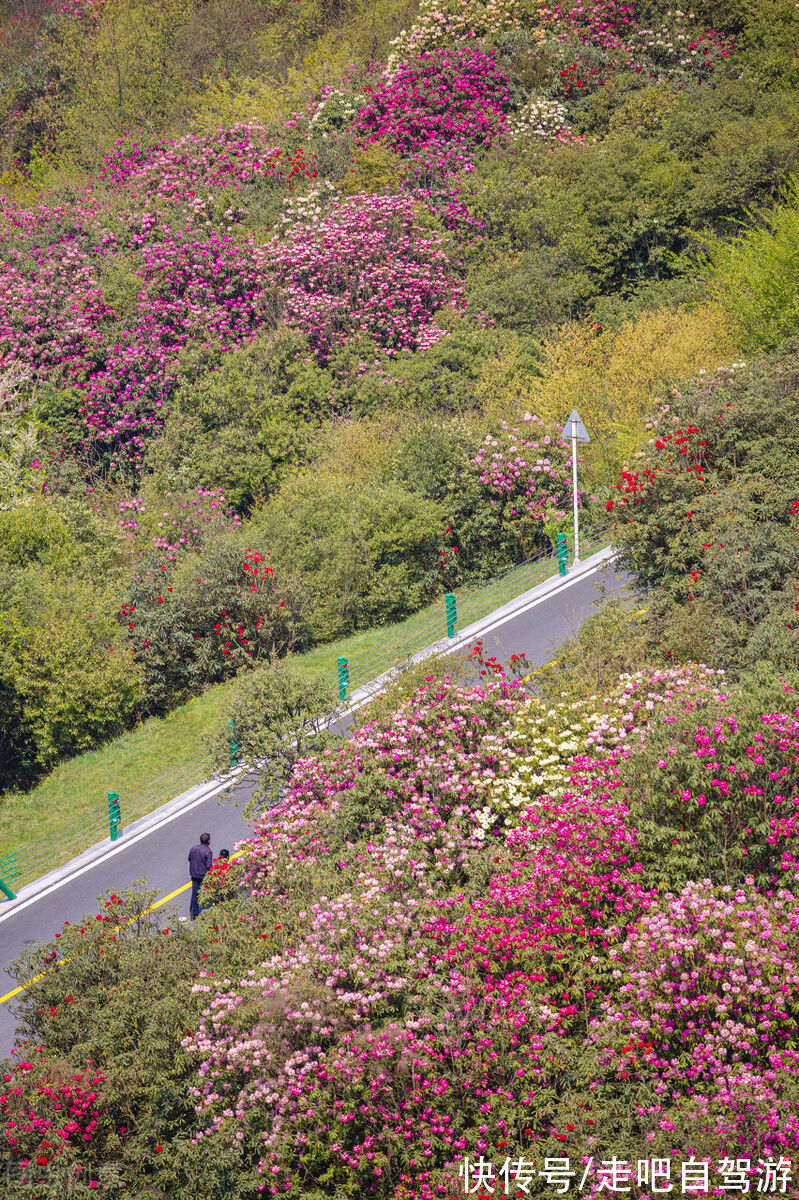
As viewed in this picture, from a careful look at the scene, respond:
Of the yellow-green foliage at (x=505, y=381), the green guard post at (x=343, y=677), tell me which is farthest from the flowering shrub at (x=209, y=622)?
the yellow-green foliage at (x=505, y=381)

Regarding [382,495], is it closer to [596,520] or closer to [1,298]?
[596,520]

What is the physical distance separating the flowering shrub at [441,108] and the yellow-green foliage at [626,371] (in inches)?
480

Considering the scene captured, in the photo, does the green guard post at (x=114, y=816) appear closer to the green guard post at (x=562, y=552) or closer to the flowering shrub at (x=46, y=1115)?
the flowering shrub at (x=46, y=1115)

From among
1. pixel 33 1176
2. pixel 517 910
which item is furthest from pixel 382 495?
pixel 33 1176

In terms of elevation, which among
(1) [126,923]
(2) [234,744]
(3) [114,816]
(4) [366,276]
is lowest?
(3) [114,816]

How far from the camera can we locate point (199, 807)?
1786cm

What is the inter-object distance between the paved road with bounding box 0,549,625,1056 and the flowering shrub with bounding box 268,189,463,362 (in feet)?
49.2

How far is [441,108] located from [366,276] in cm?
918

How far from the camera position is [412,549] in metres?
25.0

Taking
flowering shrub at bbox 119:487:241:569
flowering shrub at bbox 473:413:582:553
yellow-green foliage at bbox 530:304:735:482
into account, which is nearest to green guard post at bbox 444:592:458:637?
flowering shrub at bbox 473:413:582:553

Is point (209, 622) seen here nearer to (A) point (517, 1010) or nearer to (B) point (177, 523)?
(B) point (177, 523)

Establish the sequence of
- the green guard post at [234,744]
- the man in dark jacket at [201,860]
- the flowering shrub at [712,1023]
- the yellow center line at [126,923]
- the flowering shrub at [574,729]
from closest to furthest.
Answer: the flowering shrub at [712,1023]
the yellow center line at [126,923]
the flowering shrub at [574,729]
the man in dark jacket at [201,860]
the green guard post at [234,744]

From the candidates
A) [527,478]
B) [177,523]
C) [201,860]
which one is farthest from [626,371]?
[201,860]

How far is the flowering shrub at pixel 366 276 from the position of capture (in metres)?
32.8
